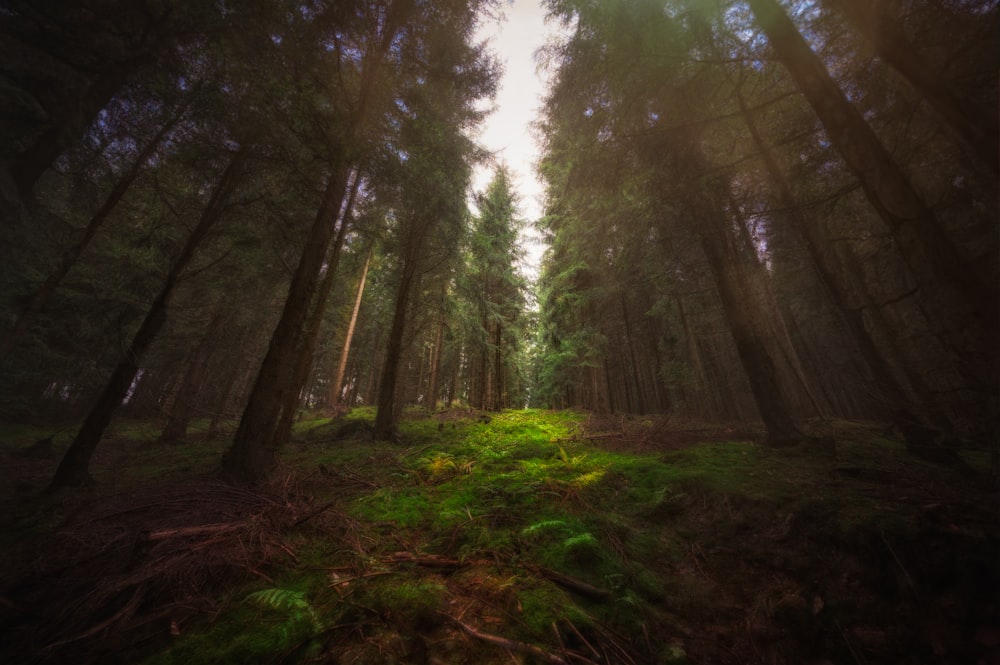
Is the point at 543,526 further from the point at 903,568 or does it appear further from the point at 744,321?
the point at 744,321

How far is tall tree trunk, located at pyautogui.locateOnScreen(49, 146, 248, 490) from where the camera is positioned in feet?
20.0

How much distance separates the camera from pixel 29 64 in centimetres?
642

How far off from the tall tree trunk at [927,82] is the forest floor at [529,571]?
3.22 meters

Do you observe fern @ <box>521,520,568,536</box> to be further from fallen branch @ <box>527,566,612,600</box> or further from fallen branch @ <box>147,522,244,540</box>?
fallen branch @ <box>147,522,244,540</box>

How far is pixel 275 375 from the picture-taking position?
19.8 feet

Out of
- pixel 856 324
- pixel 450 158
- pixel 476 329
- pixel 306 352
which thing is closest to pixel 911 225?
pixel 856 324

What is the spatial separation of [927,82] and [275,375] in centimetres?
947

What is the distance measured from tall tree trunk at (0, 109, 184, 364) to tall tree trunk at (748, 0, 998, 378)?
11669 mm

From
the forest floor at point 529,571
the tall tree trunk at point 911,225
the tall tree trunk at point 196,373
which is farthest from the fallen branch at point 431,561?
the tall tree trunk at point 196,373

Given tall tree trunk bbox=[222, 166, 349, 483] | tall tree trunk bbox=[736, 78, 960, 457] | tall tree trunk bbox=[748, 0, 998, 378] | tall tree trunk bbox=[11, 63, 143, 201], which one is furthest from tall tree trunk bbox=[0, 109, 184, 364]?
tall tree trunk bbox=[736, 78, 960, 457]

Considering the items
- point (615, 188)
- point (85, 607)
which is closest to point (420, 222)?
point (615, 188)

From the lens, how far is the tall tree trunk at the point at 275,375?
545 centimetres

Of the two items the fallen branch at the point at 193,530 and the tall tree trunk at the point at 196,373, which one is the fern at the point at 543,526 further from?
the tall tree trunk at the point at 196,373

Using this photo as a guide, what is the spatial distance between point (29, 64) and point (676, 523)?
547 inches
